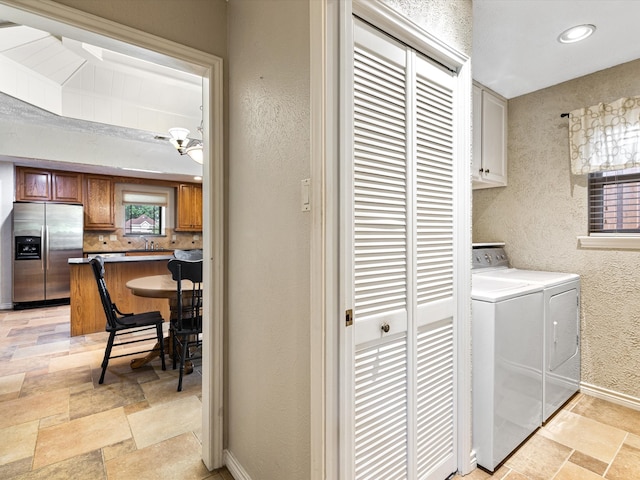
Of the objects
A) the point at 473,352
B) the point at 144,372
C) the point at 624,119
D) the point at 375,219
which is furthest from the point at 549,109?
the point at 144,372

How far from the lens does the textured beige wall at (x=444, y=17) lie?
131cm

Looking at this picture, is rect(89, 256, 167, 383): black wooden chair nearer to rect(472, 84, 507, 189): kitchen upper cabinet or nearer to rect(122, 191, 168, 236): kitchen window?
rect(472, 84, 507, 189): kitchen upper cabinet

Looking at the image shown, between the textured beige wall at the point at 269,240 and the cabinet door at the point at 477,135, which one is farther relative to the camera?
the cabinet door at the point at 477,135

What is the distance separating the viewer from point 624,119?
2225mm

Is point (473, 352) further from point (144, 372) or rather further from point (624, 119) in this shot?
point (144, 372)

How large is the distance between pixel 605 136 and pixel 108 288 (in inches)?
200

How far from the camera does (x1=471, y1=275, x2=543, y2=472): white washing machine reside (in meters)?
1.60

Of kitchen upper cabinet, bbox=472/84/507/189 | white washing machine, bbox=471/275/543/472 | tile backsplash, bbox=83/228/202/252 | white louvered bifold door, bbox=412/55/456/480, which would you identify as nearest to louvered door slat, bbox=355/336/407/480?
white louvered bifold door, bbox=412/55/456/480

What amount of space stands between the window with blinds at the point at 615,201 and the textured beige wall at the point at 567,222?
64 mm

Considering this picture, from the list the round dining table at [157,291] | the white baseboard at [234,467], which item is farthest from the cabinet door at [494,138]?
the round dining table at [157,291]

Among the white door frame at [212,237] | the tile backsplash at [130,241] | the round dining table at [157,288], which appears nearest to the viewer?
the white door frame at [212,237]

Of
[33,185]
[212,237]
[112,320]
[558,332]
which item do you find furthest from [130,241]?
[558,332]

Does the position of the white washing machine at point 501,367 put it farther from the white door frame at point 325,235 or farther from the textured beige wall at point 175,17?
the textured beige wall at point 175,17

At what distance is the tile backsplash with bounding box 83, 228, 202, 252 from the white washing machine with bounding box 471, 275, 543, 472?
6331 millimetres
